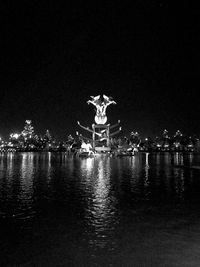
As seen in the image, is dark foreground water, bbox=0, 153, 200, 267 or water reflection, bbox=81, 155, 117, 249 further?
water reflection, bbox=81, 155, 117, 249

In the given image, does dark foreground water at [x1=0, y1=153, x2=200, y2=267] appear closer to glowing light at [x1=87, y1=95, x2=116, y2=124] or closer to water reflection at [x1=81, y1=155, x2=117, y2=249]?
water reflection at [x1=81, y1=155, x2=117, y2=249]

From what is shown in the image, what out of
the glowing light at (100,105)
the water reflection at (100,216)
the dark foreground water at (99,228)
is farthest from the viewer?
the glowing light at (100,105)

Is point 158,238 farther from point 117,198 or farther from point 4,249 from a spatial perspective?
point 117,198

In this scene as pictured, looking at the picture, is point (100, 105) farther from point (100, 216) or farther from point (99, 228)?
point (99, 228)

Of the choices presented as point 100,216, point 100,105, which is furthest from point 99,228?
Answer: point 100,105

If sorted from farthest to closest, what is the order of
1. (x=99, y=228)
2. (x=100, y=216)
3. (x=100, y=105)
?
(x=100, y=105), (x=100, y=216), (x=99, y=228)

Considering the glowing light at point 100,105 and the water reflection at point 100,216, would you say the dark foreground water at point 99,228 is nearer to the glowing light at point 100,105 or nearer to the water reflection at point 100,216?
the water reflection at point 100,216

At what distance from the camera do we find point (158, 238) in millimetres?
9734

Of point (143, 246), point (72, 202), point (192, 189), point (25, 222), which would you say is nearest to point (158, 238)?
point (143, 246)

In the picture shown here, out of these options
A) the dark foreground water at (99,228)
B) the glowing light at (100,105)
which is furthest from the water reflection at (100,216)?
the glowing light at (100,105)

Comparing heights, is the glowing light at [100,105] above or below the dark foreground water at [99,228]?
above

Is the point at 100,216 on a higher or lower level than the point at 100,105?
lower

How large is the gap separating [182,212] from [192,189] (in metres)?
7.14

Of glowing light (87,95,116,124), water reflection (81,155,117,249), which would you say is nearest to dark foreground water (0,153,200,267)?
water reflection (81,155,117,249)
